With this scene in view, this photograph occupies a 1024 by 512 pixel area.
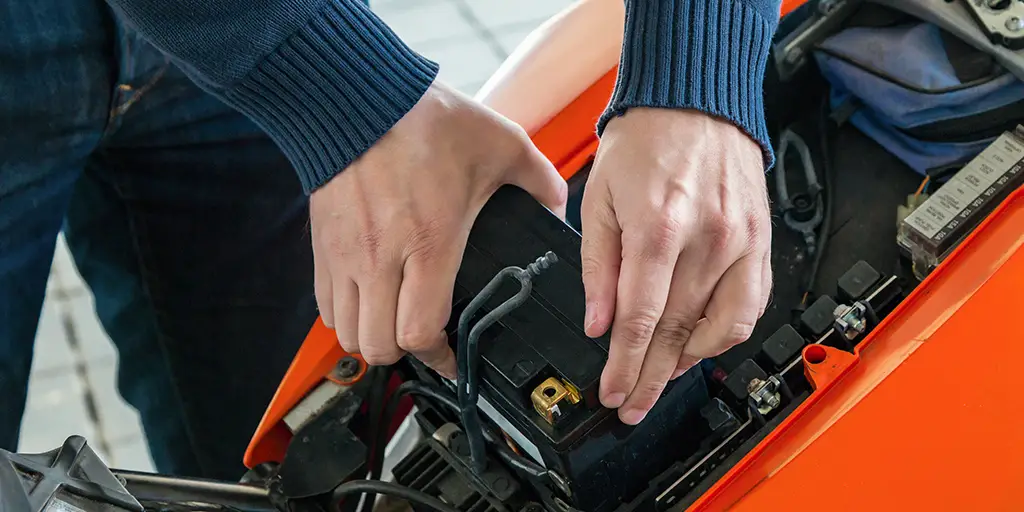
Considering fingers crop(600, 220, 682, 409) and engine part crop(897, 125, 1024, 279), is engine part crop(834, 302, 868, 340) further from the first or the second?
fingers crop(600, 220, 682, 409)

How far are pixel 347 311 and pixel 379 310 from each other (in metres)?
0.05

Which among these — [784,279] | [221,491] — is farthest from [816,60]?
[221,491]

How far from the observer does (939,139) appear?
1.11 meters

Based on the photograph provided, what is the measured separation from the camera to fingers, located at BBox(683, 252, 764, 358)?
82 cm

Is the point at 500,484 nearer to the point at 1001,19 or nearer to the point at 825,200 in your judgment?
the point at 825,200

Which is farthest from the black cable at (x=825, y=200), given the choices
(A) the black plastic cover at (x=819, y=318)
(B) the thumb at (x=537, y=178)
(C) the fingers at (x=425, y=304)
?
(C) the fingers at (x=425, y=304)

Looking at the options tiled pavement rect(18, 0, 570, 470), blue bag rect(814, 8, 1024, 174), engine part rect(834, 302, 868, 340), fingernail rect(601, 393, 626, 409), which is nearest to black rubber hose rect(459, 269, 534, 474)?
fingernail rect(601, 393, 626, 409)

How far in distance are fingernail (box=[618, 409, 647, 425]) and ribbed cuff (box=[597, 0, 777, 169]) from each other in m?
0.26

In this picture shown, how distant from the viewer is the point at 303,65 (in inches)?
34.7

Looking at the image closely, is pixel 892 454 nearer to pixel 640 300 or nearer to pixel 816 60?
pixel 640 300

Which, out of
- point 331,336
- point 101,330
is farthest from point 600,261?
point 101,330

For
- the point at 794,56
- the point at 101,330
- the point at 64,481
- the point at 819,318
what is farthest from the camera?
the point at 101,330

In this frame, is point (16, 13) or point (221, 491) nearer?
point (221, 491)

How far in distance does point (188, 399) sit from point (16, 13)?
614mm
